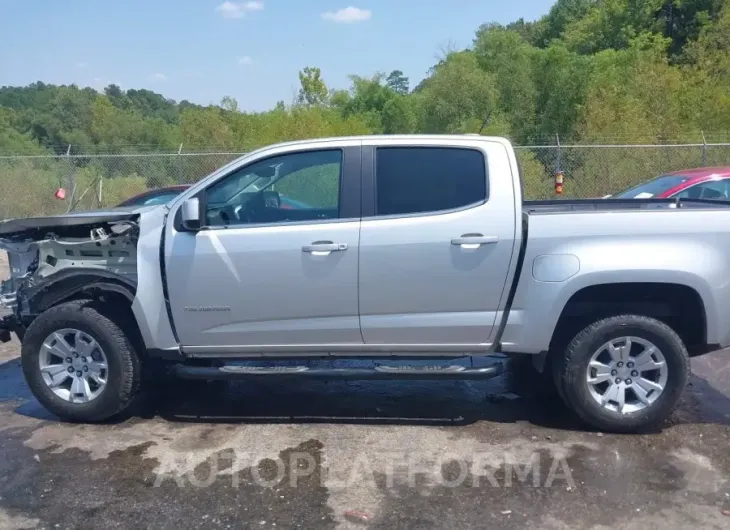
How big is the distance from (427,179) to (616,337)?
1.63m

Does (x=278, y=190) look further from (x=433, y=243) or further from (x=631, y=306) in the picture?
(x=631, y=306)

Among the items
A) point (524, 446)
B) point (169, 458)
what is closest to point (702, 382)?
point (524, 446)

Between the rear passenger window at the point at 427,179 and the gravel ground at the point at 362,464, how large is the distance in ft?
5.12

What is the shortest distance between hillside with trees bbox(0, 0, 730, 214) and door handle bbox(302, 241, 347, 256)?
43.0ft

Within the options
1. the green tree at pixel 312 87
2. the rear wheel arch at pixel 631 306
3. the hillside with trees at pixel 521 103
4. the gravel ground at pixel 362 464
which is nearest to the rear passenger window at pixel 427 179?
the rear wheel arch at pixel 631 306

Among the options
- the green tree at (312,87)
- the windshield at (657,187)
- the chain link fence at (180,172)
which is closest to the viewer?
the windshield at (657,187)

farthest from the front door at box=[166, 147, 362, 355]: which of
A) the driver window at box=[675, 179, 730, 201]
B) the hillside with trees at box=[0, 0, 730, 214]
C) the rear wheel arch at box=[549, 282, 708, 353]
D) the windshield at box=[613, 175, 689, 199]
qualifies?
the hillside with trees at box=[0, 0, 730, 214]

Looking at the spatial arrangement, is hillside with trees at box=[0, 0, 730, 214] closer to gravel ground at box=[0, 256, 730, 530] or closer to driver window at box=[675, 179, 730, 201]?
driver window at box=[675, 179, 730, 201]

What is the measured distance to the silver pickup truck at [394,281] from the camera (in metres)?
5.09

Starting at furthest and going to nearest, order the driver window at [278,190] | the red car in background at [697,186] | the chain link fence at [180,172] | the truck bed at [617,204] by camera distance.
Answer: the chain link fence at [180,172] < the red car in background at [697,186] < the truck bed at [617,204] < the driver window at [278,190]

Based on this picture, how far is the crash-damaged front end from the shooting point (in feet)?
18.2

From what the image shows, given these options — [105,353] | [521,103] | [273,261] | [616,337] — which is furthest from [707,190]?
[521,103]

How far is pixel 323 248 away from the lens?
5.16 metres

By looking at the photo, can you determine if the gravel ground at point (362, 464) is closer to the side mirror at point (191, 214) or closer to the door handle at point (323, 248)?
the door handle at point (323, 248)
